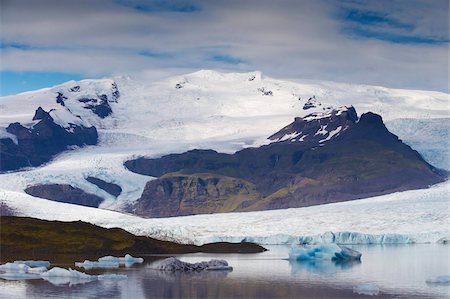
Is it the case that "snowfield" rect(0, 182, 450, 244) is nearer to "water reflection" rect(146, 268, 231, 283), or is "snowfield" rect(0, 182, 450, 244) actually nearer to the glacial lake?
the glacial lake

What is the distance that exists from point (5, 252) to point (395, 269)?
110ft

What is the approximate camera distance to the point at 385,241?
10394 centimetres

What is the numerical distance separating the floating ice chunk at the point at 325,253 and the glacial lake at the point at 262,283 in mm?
3017

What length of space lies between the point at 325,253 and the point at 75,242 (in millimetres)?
23816

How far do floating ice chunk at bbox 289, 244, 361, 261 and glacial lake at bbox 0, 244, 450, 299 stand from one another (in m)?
3.02

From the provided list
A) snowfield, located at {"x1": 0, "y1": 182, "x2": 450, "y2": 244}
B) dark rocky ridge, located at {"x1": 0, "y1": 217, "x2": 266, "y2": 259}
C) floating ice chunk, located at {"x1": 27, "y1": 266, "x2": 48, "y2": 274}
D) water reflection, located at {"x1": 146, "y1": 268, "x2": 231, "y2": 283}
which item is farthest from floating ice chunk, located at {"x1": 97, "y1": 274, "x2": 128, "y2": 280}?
snowfield, located at {"x1": 0, "y1": 182, "x2": 450, "y2": 244}

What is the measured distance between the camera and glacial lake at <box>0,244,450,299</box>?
4391cm

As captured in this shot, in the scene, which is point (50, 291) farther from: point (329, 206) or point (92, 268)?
point (329, 206)

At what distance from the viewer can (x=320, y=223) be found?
372 feet

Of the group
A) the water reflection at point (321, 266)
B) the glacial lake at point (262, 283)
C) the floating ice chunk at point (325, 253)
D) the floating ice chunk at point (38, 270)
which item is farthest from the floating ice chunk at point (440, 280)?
the floating ice chunk at point (38, 270)

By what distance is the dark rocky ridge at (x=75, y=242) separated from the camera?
80.7 meters

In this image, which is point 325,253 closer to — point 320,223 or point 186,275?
point 186,275

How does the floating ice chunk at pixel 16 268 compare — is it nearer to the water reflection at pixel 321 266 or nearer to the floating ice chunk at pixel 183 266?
the floating ice chunk at pixel 183 266

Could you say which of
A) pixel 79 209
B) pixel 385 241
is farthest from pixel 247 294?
pixel 79 209
